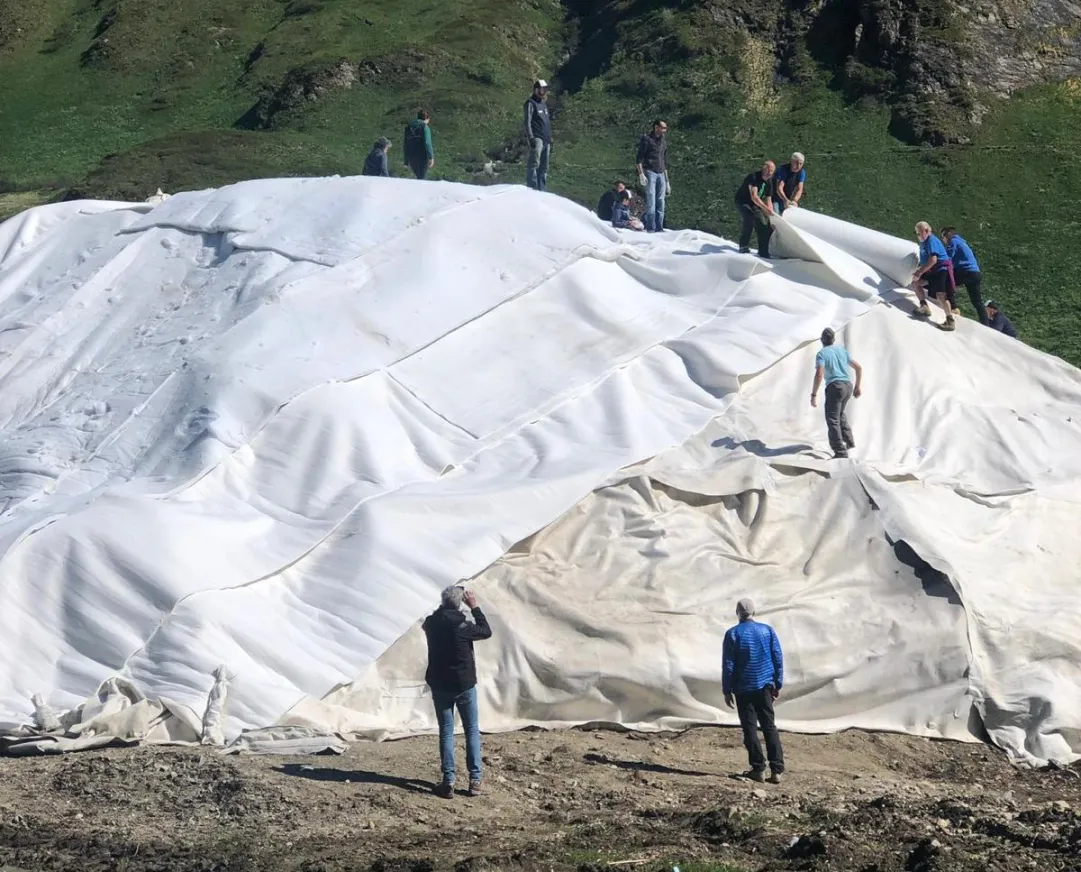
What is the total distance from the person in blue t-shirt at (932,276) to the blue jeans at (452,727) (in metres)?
8.08

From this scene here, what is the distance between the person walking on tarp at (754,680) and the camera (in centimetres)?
1031

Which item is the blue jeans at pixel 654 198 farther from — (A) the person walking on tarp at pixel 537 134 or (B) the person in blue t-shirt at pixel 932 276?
(B) the person in blue t-shirt at pixel 932 276

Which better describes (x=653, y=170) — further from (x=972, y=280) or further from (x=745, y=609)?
(x=745, y=609)

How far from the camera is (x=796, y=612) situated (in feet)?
39.9

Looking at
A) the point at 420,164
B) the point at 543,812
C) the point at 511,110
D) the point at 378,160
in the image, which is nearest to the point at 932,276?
the point at 420,164

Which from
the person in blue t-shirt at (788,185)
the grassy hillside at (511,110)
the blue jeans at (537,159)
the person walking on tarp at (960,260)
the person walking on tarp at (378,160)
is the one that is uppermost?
the person in blue t-shirt at (788,185)

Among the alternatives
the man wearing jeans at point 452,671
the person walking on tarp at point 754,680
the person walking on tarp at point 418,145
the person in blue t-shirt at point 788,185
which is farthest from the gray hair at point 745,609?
the person walking on tarp at point 418,145

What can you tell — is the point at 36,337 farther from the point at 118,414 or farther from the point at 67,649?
the point at 67,649

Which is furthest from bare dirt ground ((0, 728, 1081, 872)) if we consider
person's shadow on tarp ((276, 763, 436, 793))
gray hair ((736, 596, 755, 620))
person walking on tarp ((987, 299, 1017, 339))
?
person walking on tarp ((987, 299, 1017, 339))

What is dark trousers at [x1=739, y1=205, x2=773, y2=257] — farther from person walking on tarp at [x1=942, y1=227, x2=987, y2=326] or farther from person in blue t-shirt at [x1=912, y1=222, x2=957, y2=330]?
person walking on tarp at [x1=942, y1=227, x2=987, y2=326]

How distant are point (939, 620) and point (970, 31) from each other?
19967 mm

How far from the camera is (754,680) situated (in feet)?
33.8

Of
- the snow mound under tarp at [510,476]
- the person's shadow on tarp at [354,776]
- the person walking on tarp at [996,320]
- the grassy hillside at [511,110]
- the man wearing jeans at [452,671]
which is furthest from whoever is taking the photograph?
the grassy hillside at [511,110]

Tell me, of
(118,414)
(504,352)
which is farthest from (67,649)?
(504,352)
